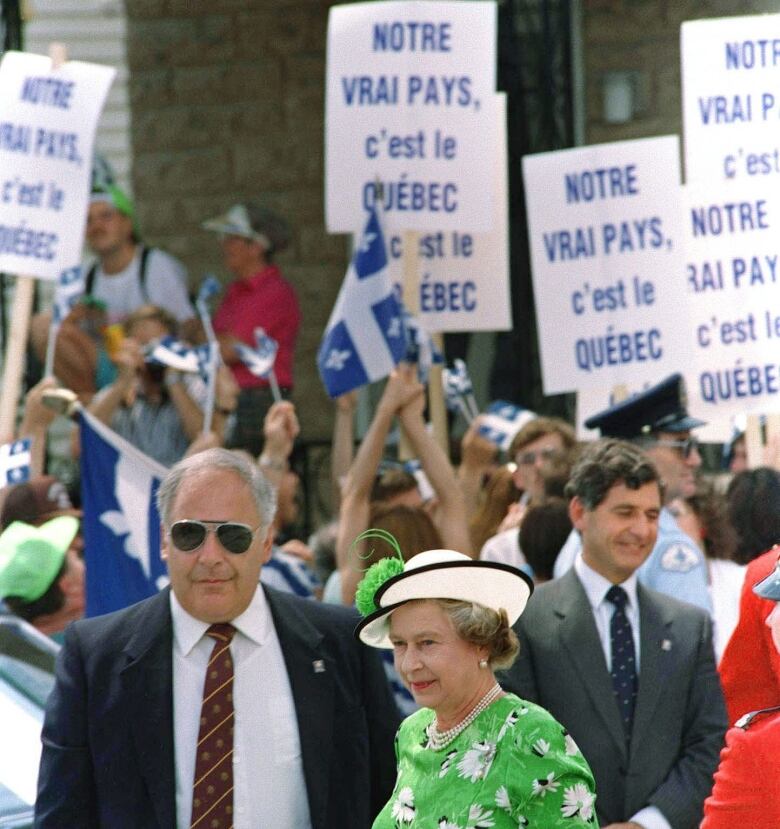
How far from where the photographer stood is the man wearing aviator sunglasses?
4.62 metres

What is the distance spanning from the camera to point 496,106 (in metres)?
9.82

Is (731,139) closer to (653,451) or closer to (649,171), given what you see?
(649,171)

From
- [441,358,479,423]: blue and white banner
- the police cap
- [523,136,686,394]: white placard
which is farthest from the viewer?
[441,358,479,423]: blue and white banner

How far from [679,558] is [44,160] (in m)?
4.43

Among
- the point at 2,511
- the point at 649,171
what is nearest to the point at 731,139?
the point at 649,171

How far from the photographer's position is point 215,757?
4609 millimetres

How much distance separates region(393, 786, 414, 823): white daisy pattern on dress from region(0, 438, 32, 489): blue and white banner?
11.7 feet

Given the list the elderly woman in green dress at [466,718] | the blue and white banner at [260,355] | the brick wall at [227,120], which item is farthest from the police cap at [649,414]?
the brick wall at [227,120]

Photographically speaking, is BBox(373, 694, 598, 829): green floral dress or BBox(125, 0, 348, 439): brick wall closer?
BBox(373, 694, 598, 829): green floral dress

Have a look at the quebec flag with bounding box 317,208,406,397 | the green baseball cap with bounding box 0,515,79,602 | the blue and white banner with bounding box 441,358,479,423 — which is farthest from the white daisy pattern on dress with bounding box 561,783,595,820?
the blue and white banner with bounding box 441,358,479,423

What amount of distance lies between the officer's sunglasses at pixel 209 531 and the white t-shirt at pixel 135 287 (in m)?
6.58

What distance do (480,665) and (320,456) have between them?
9.02 m

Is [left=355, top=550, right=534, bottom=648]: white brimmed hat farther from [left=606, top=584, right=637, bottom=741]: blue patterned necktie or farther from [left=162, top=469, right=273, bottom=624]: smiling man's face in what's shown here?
[left=606, top=584, right=637, bottom=741]: blue patterned necktie

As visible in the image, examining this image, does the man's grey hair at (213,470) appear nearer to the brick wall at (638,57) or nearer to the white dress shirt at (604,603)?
the white dress shirt at (604,603)
